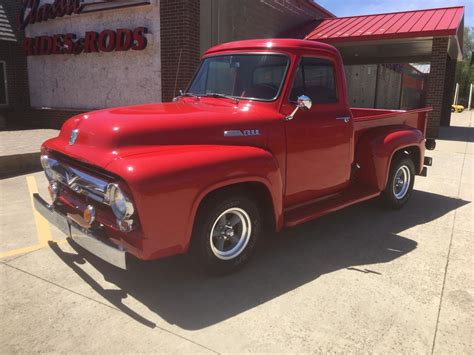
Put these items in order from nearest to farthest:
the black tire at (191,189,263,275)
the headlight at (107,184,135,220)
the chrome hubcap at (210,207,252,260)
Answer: the headlight at (107,184,135,220) < the black tire at (191,189,263,275) < the chrome hubcap at (210,207,252,260)

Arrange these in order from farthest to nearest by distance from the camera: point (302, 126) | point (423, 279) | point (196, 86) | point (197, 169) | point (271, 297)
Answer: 1. point (196, 86)
2. point (302, 126)
3. point (423, 279)
4. point (271, 297)
5. point (197, 169)

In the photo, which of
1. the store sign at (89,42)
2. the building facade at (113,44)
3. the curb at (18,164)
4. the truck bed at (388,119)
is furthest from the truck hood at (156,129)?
the store sign at (89,42)

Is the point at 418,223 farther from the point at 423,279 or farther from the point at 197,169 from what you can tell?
the point at 197,169

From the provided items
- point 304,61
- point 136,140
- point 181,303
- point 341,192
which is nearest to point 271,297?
point 181,303

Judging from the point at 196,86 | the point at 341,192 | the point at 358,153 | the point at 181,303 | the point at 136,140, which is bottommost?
the point at 181,303

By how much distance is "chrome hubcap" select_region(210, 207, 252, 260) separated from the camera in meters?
3.72

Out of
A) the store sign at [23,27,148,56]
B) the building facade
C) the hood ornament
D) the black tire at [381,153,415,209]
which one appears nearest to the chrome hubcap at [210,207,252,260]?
the hood ornament

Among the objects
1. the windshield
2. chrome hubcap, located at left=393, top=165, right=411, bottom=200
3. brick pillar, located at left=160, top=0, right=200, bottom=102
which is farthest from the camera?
brick pillar, located at left=160, top=0, right=200, bottom=102

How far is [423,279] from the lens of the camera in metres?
3.90

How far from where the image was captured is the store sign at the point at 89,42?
1099 centimetres

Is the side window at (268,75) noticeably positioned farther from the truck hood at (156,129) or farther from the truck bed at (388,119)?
the truck bed at (388,119)

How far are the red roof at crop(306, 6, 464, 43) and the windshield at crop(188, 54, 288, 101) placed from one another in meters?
10.3

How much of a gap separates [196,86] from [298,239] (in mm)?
2111

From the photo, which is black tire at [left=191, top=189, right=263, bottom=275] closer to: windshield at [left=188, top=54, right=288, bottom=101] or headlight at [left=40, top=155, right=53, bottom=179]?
windshield at [left=188, top=54, right=288, bottom=101]
